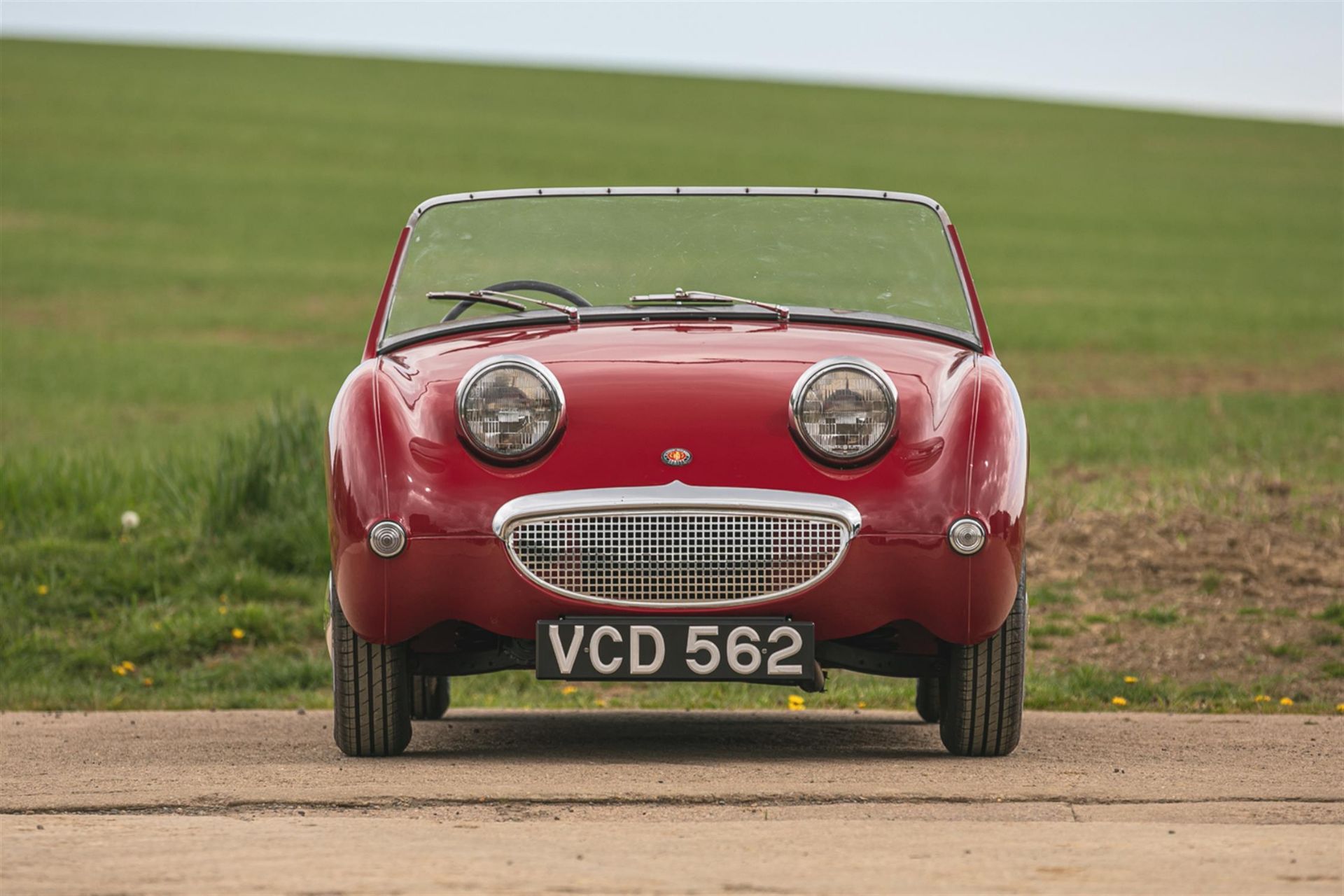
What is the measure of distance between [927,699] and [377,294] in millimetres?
23019

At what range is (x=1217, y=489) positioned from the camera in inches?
410

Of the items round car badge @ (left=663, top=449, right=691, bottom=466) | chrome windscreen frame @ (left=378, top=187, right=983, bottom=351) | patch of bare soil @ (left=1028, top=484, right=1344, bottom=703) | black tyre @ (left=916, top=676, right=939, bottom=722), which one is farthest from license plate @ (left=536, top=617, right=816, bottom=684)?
patch of bare soil @ (left=1028, top=484, right=1344, bottom=703)

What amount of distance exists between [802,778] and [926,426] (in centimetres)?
96

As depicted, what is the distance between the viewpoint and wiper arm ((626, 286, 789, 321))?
556 centimetres

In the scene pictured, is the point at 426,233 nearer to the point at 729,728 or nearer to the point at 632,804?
the point at 729,728

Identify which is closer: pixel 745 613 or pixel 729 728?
pixel 745 613

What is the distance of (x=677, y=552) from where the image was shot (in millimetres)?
4668

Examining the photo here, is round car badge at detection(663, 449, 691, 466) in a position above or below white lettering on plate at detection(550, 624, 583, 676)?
above

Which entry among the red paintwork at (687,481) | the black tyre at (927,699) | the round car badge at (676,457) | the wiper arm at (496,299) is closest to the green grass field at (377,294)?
the black tyre at (927,699)

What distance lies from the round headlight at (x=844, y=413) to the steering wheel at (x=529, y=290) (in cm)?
114

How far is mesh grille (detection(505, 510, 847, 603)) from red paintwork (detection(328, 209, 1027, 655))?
0.05 m

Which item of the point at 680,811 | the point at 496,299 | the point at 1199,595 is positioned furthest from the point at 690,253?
the point at 1199,595

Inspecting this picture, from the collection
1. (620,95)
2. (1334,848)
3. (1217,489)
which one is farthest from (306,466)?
(620,95)

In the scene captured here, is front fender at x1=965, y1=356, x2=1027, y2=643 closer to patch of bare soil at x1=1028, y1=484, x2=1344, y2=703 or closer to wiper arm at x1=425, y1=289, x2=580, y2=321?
wiper arm at x1=425, y1=289, x2=580, y2=321
